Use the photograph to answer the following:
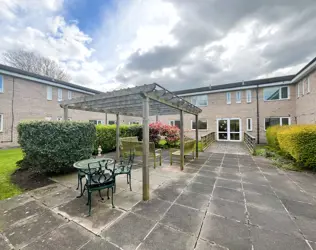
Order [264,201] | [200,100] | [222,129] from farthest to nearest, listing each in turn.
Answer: [200,100] < [222,129] < [264,201]

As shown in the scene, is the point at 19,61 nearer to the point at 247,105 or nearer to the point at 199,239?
the point at 199,239

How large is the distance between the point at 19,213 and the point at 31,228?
76 centimetres

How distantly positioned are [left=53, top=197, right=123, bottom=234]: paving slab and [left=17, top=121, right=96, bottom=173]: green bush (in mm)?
2138

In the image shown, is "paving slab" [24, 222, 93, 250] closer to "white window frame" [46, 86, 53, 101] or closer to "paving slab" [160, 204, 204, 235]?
"paving slab" [160, 204, 204, 235]

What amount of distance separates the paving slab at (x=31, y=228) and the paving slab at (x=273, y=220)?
11.6ft

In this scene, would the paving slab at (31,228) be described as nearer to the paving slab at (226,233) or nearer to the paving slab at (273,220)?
the paving slab at (226,233)

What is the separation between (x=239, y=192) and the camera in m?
3.73

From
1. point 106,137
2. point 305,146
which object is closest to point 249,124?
point 305,146

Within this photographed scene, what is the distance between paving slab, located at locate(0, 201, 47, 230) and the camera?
96.7 inches

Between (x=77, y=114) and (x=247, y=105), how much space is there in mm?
18019

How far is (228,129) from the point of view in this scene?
14734 mm

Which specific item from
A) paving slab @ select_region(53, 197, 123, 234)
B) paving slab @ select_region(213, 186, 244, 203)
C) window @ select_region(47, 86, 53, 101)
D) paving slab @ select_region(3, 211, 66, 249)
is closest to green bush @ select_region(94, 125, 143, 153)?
paving slab @ select_region(53, 197, 123, 234)

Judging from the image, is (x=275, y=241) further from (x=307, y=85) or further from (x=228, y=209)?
(x=307, y=85)

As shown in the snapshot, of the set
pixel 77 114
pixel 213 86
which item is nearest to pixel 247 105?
pixel 213 86
